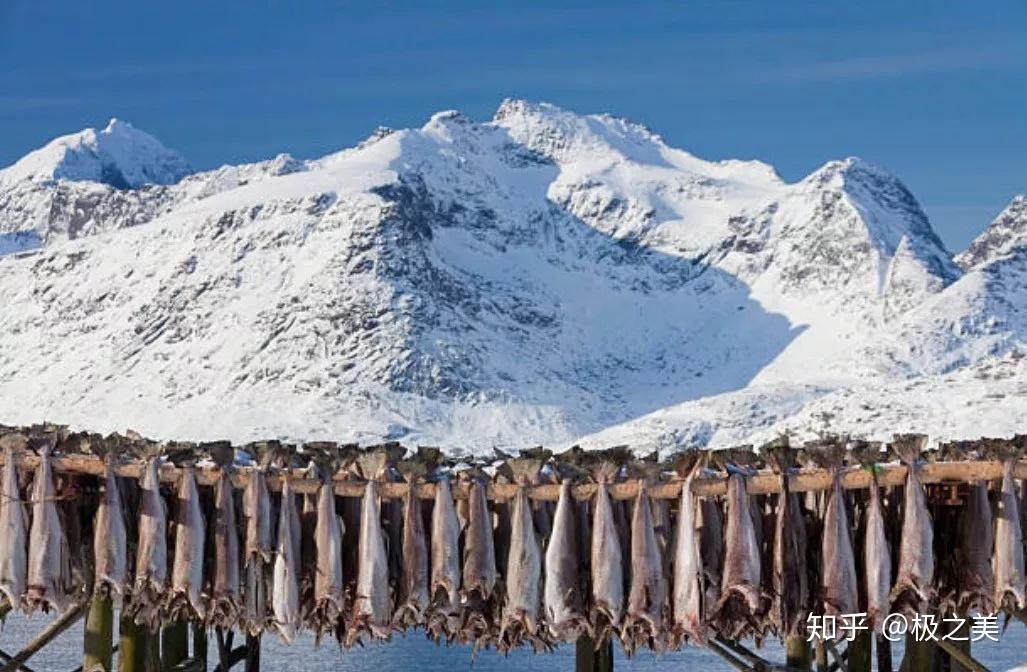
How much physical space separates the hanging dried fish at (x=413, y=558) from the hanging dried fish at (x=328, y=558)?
2.08 feet

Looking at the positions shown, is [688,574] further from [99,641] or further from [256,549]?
[99,641]

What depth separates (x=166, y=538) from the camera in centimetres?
1945

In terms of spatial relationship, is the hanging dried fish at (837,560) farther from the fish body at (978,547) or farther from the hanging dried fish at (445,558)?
the hanging dried fish at (445,558)

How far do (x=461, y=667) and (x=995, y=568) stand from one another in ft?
250

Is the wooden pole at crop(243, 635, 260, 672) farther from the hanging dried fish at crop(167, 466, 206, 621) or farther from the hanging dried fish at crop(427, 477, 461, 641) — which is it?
the hanging dried fish at crop(427, 477, 461, 641)

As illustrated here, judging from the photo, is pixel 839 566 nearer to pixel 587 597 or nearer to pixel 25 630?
pixel 587 597

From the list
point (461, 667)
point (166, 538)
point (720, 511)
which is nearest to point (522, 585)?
point (720, 511)

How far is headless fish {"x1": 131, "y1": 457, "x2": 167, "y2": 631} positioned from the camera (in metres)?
19.2

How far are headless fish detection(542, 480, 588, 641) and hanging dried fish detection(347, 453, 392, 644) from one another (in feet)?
5.37

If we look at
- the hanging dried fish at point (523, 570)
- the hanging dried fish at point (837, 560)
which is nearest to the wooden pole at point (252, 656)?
the hanging dried fish at point (523, 570)

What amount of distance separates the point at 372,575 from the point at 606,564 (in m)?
2.37

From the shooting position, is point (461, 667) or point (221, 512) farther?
point (461, 667)

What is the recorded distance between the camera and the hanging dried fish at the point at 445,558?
746 inches

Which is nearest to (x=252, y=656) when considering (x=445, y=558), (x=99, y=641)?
(x=99, y=641)
